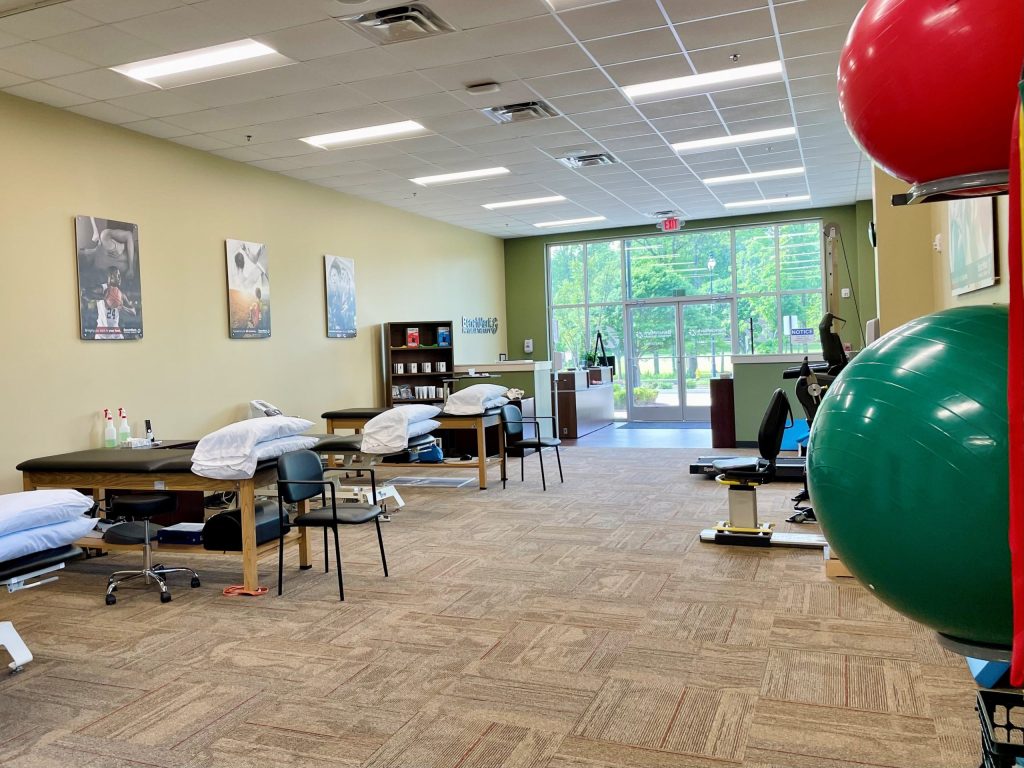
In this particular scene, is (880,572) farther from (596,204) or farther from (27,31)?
(596,204)

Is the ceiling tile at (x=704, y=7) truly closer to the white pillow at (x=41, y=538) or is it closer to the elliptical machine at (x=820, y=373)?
the elliptical machine at (x=820, y=373)

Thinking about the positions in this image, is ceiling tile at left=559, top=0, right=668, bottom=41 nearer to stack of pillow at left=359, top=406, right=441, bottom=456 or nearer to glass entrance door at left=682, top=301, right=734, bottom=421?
stack of pillow at left=359, top=406, right=441, bottom=456

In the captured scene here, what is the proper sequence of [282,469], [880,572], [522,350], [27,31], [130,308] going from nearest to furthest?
[880,572] < [282,469] < [27,31] < [130,308] < [522,350]

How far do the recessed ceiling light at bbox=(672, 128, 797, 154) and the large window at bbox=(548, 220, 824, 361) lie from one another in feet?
14.7

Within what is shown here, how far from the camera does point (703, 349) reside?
13359 mm

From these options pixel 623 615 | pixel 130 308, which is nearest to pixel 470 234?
pixel 130 308

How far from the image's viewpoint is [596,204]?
1121 cm

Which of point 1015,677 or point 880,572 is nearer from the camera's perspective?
point 1015,677

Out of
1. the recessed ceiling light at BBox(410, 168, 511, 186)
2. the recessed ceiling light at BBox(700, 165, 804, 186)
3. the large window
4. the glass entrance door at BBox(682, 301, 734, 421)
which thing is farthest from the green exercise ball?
the glass entrance door at BBox(682, 301, 734, 421)

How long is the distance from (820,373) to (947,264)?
3.88 ft

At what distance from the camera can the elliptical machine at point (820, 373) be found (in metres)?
4.93

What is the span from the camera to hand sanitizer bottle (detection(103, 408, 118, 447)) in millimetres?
6133

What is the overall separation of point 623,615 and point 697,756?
1.33m

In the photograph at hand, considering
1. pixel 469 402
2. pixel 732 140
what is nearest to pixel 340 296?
pixel 469 402
